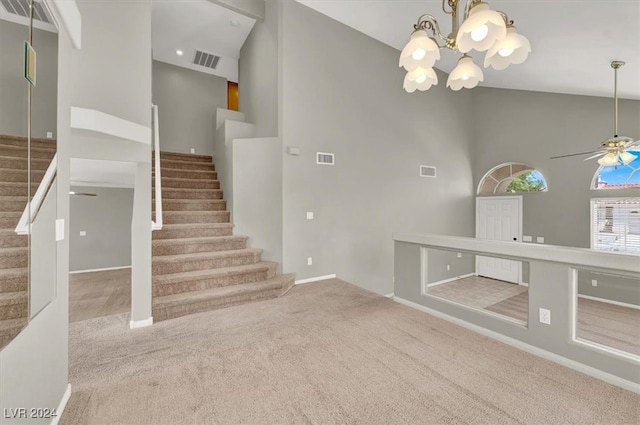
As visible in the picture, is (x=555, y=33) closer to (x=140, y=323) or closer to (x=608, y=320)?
(x=608, y=320)

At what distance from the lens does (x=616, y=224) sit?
534 centimetres

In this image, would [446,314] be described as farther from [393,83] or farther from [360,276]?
[393,83]

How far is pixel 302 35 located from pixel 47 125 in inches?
175

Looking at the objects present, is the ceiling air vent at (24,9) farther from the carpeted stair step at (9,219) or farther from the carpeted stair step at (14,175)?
the carpeted stair step at (9,219)

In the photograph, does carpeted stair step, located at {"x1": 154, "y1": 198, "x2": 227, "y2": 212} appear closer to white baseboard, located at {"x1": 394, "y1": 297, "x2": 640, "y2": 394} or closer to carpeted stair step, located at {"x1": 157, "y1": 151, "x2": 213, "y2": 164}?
carpeted stair step, located at {"x1": 157, "y1": 151, "x2": 213, "y2": 164}

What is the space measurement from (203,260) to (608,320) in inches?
248

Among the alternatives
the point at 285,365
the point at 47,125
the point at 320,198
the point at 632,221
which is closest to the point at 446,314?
the point at 285,365

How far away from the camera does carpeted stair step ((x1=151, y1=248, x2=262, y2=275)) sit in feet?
12.4

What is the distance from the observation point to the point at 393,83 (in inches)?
243

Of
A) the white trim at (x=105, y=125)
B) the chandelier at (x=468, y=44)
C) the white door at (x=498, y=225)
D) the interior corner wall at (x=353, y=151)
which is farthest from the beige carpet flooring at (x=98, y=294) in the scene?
the white door at (x=498, y=225)

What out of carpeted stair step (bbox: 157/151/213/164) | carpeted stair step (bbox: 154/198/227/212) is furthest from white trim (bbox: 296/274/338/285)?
carpeted stair step (bbox: 157/151/213/164)

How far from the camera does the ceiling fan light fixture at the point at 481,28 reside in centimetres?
176

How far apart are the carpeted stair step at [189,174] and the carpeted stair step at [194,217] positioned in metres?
1.18

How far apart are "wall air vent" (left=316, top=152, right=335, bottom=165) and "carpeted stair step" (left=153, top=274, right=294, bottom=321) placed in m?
2.17
